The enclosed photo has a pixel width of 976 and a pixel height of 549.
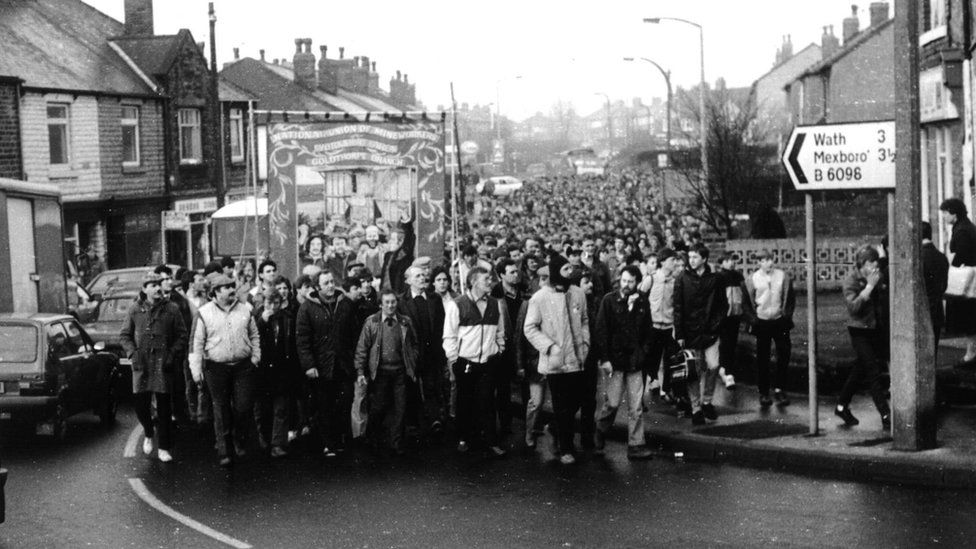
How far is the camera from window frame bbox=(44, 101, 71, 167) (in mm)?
35312

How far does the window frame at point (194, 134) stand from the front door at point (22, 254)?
78.3 feet

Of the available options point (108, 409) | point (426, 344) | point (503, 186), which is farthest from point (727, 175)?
point (503, 186)

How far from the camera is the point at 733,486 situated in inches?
431

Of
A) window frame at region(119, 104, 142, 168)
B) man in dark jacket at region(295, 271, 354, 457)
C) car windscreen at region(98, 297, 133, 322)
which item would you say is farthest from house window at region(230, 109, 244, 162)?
man in dark jacket at region(295, 271, 354, 457)

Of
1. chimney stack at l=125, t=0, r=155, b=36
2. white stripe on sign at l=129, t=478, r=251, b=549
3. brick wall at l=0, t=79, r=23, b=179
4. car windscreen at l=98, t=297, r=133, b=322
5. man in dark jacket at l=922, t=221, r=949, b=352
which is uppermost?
chimney stack at l=125, t=0, r=155, b=36

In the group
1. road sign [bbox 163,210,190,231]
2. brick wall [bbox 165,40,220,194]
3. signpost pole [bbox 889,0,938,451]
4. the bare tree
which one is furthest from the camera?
brick wall [bbox 165,40,220,194]

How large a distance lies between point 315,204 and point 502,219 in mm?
33175

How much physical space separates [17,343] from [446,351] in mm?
4639

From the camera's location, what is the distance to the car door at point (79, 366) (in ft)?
48.3

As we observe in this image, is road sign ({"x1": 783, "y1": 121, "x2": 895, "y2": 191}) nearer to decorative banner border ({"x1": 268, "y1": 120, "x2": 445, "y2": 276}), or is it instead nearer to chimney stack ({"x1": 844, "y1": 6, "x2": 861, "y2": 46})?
decorative banner border ({"x1": 268, "y1": 120, "x2": 445, "y2": 276})

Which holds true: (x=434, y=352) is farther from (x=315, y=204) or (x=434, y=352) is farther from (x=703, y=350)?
(x=315, y=204)

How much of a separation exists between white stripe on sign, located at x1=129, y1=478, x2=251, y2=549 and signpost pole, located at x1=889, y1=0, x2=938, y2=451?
5619 millimetres

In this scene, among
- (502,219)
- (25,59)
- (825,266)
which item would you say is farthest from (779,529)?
(502,219)

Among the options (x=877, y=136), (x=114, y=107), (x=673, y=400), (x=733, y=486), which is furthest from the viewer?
(x=114, y=107)
